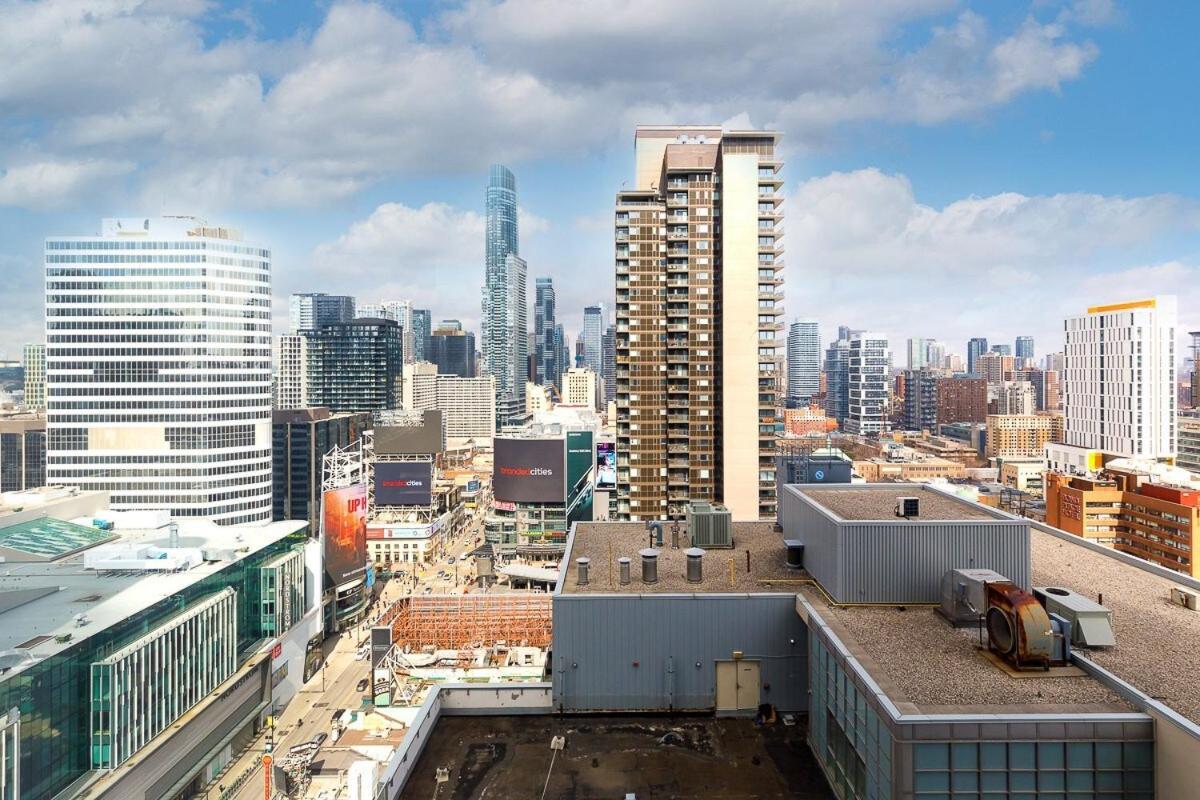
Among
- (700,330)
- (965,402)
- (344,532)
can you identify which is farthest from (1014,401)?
(344,532)

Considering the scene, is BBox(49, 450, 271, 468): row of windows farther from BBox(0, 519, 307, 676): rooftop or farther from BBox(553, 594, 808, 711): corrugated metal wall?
→ BBox(553, 594, 808, 711): corrugated metal wall

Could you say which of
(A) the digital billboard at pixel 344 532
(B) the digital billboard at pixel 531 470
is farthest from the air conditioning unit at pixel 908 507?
(B) the digital billboard at pixel 531 470

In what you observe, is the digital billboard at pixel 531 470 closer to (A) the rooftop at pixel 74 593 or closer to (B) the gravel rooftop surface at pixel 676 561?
(A) the rooftop at pixel 74 593

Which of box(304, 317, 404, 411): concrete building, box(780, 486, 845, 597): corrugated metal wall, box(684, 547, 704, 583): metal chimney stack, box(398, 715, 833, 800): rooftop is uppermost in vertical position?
box(304, 317, 404, 411): concrete building

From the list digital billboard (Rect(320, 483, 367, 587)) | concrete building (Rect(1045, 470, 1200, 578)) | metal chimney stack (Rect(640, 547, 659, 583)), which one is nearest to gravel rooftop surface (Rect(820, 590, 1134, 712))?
metal chimney stack (Rect(640, 547, 659, 583))

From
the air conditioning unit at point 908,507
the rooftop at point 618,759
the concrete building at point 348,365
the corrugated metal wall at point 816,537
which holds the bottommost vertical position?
the rooftop at point 618,759

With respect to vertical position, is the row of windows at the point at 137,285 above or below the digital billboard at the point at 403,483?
above

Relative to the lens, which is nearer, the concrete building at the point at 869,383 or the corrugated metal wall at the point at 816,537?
the corrugated metal wall at the point at 816,537
